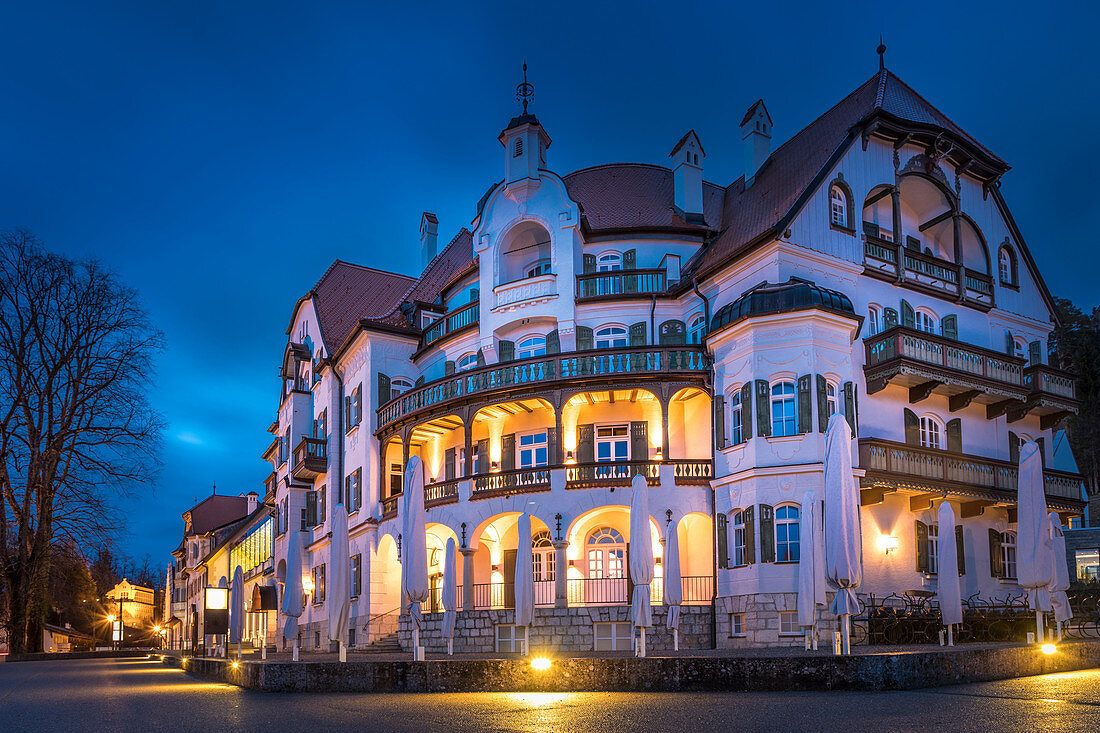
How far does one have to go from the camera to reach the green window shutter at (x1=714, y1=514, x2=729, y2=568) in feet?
89.8

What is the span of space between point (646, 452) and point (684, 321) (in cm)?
429

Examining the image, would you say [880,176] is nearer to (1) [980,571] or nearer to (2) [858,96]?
(2) [858,96]

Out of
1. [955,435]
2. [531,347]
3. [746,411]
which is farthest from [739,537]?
[531,347]

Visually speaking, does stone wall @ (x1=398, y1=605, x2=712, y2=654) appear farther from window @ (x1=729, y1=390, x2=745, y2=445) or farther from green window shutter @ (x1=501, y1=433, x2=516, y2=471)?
green window shutter @ (x1=501, y1=433, x2=516, y2=471)

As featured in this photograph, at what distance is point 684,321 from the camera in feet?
105

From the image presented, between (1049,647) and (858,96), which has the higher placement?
(858,96)

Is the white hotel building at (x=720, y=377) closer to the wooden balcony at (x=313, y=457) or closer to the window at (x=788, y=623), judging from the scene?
the window at (x=788, y=623)

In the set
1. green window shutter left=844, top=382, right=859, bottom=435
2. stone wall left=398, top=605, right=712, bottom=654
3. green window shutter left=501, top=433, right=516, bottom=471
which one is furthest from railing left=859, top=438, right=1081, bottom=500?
green window shutter left=501, top=433, right=516, bottom=471

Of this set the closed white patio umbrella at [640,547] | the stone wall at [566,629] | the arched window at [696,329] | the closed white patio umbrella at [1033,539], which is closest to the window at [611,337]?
the arched window at [696,329]

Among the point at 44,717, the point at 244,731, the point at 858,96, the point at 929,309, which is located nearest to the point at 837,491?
the point at 244,731

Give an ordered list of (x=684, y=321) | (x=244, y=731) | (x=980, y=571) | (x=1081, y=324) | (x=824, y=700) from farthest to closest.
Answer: (x=1081, y=324) → (x=684, y=321) → (x=980, y=571) → (x=824, y=700) → (x=244, y=731)

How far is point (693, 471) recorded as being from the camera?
28.6 meters

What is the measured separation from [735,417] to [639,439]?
423cm

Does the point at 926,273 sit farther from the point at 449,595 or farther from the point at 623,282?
the point at 449,595
